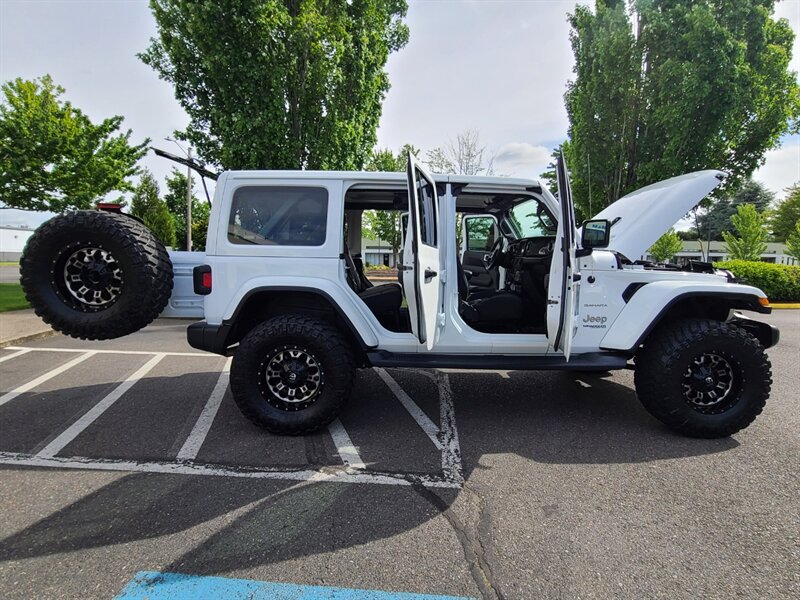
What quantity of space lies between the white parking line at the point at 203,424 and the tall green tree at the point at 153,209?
22.3 metres

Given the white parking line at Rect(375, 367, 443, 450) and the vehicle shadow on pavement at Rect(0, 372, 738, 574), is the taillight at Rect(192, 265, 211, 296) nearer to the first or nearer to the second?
the vehicle shadow on pavement at Rect(0, 372, 738, 574)

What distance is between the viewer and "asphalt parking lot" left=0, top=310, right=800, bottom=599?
6.33 feet

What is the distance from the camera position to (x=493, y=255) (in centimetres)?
466

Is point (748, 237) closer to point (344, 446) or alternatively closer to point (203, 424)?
point (344, 446)

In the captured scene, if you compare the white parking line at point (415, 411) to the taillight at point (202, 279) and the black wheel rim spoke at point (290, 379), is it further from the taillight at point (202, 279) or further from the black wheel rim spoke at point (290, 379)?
the taillight at point (202, 279)

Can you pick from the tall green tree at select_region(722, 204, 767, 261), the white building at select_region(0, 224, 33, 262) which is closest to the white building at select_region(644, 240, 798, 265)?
the tall green tree at select_region(722, 204, 767, 261)

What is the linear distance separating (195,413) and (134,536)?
176cm

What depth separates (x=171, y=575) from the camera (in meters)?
1.89

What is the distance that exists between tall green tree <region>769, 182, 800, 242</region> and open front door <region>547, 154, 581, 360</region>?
5472cm

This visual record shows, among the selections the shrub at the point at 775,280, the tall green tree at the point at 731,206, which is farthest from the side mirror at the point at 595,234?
the tall green tree at the point at 731,206

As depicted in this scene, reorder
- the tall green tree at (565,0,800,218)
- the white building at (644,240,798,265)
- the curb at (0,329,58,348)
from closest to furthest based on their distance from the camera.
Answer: the curb at (0,329,58,348)
the tall green tree at (565,0,800,218)
the white building at (644,240,798,265)

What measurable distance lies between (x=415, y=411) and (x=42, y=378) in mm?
4362

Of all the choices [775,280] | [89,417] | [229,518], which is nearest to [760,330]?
[229,518]

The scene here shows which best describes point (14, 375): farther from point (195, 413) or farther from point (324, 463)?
point (324, 463)
